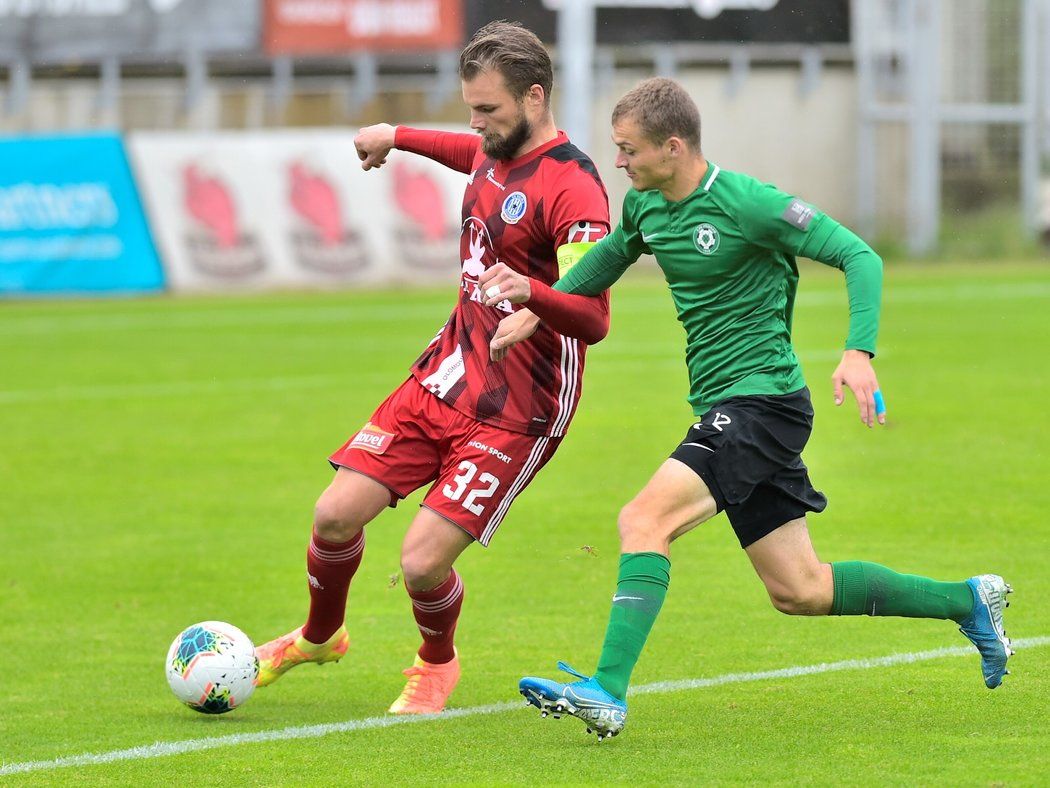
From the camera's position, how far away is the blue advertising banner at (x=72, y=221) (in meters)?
23.0

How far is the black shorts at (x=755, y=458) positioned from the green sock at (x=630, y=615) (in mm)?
286

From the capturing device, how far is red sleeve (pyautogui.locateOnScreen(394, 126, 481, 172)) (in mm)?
6281

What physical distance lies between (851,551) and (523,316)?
138 inches

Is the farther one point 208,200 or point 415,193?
point 415,193

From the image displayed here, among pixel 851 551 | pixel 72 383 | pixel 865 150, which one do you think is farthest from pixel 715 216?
pixel 865 150

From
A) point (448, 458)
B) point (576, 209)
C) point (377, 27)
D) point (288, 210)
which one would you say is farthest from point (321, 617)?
point (377, 27)

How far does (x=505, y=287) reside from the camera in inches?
202

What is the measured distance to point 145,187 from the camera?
23.8 meters

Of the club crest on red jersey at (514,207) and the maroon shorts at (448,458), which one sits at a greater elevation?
the club crest on red jersey at (514,207)

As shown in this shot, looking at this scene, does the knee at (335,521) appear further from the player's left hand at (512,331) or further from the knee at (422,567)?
the player's left hand at (512,331)

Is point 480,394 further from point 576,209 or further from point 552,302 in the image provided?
point 576,209

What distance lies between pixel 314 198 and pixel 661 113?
773 inches

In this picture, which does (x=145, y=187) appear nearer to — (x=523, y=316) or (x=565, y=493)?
(x=565, y=493)

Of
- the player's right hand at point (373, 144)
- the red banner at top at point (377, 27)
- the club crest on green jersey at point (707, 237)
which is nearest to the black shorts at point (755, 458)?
the club crest on green jersey at point (707, 237)
